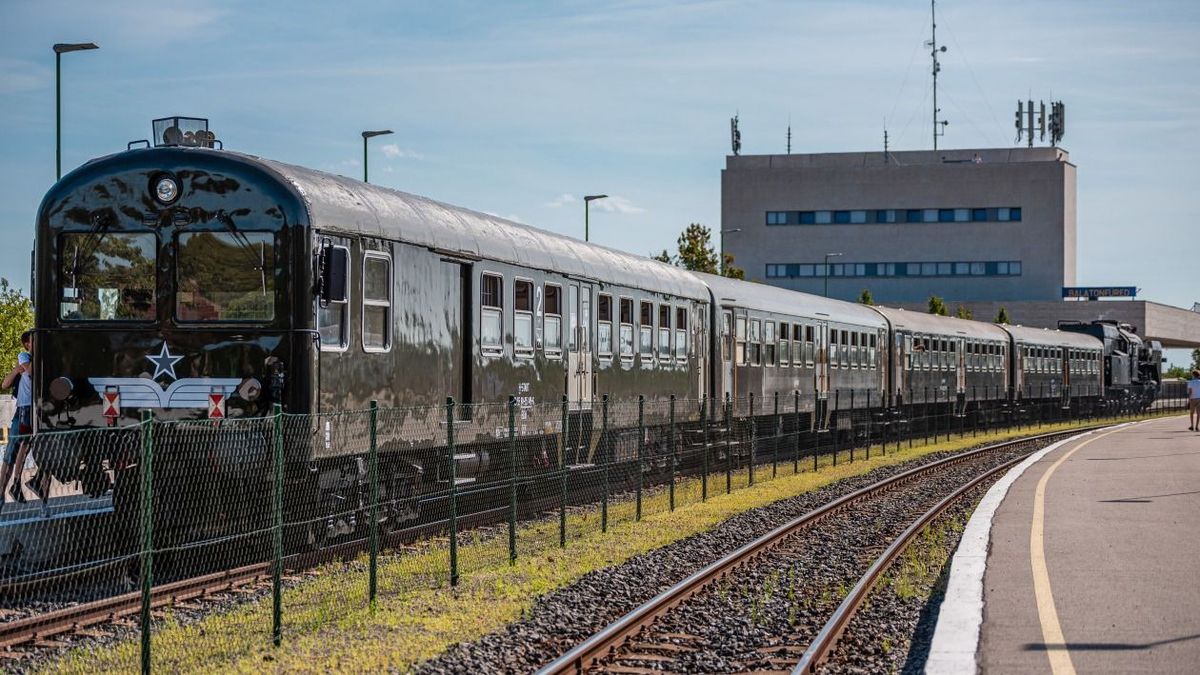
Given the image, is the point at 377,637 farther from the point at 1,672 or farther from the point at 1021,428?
the point at 1021,428

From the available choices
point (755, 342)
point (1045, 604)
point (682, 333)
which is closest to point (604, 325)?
point (682, 333)

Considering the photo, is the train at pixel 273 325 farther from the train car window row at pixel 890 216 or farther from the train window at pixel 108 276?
the train car window row at pixel 890 216

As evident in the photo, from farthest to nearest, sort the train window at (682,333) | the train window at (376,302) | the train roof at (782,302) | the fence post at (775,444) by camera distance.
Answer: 1. the train roof at (782,302)
2. the fence post at (775,444)
3. the train window at (682,333)
4. the train window at (376,302)

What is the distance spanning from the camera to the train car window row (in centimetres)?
9725

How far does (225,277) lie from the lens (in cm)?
1355

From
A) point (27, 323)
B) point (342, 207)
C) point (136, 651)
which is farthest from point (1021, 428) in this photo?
point (136, 651)

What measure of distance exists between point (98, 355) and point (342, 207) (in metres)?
2.57

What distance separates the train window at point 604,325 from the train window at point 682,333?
3.45 metres

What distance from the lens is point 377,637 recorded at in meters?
10.2

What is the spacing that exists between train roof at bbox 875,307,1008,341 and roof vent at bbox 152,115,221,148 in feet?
90.7

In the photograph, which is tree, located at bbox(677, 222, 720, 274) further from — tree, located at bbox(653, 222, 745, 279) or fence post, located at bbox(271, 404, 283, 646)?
fence post, located at bbox(271, 404, 283, 646)

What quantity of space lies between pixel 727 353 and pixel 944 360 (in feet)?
60.2

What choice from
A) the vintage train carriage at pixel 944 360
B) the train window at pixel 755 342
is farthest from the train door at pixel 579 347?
the vintage train carriage at pixel 944 360

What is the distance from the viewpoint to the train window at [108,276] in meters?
13.6
